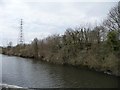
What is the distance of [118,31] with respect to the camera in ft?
147

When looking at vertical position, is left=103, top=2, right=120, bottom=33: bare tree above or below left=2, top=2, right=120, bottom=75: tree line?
above

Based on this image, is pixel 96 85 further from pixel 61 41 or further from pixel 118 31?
pixel 61 41

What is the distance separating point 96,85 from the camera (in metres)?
28.2

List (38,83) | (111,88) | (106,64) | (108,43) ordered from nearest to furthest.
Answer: (111,88), (38,83), (106,64), (108,43)

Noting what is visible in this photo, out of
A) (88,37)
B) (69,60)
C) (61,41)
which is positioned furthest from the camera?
(61,41)

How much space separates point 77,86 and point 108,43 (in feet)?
69.3

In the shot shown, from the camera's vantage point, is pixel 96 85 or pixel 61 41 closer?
pixel 96 85

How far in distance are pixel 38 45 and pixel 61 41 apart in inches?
659

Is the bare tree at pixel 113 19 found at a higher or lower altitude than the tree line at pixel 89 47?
higher

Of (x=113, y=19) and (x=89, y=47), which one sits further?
(x=89, y=47)

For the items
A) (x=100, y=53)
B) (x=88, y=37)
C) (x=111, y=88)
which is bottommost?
(x=111, y=88)

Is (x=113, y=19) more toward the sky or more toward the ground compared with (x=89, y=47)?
more toward the sky

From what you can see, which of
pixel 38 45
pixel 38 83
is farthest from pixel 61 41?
pixel 38 83

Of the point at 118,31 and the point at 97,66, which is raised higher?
the point at 118,31
